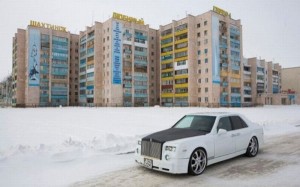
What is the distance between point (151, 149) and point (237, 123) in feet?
10.2

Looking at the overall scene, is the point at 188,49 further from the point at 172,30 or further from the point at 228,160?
the point at 228,160

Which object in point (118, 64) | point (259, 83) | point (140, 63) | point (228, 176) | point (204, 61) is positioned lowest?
point (228, 176)

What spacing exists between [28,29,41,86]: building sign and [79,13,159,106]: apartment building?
46.6 feet

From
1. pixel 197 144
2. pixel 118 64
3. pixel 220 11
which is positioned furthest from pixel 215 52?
pixel 197 144

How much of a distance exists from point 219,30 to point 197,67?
39.8ft

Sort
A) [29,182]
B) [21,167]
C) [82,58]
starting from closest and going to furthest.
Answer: [29,182], [21,167], [82,58]

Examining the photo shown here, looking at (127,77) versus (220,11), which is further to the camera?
(127,77)

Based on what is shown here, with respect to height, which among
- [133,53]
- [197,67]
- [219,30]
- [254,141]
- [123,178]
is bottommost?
[123,178]

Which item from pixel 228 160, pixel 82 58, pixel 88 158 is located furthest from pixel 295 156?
pixel 82 58

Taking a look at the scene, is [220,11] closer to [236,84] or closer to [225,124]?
[236,84]

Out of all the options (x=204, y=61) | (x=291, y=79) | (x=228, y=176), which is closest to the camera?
(x=228, y=176)

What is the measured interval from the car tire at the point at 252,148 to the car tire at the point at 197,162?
233 centimetres

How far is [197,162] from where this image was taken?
5.79 metres

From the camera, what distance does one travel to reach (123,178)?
559 centimetres
